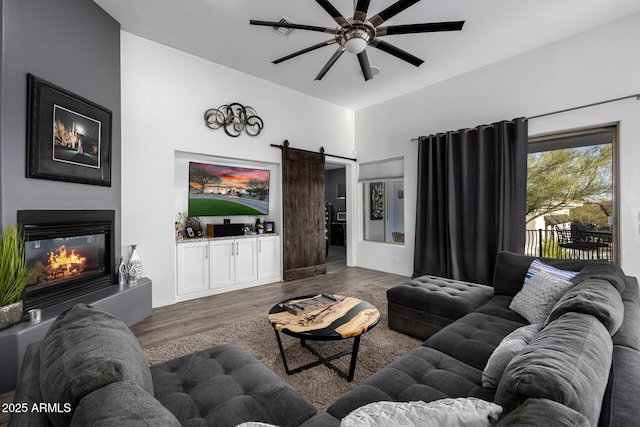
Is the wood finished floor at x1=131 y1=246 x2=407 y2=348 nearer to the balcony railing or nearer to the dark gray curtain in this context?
the dark gray curtain

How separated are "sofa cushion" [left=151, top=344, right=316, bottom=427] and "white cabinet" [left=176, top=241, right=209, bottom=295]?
2.48m

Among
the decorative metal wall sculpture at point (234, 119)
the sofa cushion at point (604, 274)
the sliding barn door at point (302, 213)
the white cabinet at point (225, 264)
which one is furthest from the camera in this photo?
the sliding barn door at point (302, 213)

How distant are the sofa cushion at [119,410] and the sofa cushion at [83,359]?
46mm

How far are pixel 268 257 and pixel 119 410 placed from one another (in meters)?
4.09

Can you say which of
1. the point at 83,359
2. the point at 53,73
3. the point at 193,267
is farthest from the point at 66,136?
the point at 83,359

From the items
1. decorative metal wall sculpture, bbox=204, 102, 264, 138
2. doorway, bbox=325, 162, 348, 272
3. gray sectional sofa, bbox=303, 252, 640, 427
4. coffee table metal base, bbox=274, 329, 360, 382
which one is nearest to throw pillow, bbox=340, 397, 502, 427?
gray sectional sofa, bbox=303, 252, 640, 427

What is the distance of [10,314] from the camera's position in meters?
1.99

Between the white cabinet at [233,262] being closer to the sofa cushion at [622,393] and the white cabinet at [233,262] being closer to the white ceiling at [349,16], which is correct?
the white ceiling at [349,16]

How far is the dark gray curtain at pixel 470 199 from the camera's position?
3.79 m

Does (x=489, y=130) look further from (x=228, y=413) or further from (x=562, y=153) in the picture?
(x=228, y=413)

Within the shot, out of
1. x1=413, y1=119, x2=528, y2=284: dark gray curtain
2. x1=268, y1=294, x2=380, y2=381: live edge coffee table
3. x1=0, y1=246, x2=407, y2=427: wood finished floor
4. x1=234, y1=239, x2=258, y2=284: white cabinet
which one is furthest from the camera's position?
x1=234, y1=239, x2=258, y2=284: white cabinet

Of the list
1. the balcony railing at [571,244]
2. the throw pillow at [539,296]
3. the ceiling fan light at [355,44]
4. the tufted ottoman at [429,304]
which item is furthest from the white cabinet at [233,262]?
the balcony railing at [571,244]

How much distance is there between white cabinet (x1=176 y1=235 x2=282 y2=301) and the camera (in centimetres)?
390

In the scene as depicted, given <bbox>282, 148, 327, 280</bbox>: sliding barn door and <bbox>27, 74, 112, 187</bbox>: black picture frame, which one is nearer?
<bbox>27, 74, 112, 187</bbox>: black picture frame
